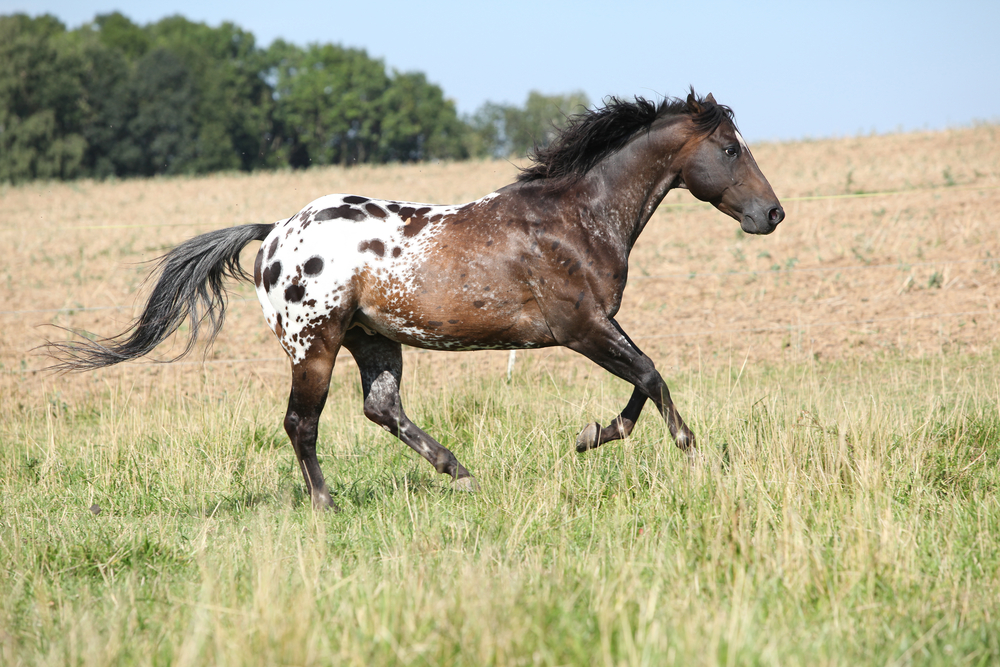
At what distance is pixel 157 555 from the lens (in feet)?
12.9

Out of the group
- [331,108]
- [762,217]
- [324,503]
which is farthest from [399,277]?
[331,108]

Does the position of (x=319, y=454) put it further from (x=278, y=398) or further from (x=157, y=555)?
(x=157, y=555)

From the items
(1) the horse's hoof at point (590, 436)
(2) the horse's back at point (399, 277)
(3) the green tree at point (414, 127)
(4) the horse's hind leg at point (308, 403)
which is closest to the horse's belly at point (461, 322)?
(2) the horse's back at point (399, 277)

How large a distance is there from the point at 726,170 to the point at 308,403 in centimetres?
296

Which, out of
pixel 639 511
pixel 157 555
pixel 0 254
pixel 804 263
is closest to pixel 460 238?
pixel 639 511

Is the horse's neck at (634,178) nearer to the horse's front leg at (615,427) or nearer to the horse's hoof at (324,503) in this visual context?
the horse's front leg at (615,427)

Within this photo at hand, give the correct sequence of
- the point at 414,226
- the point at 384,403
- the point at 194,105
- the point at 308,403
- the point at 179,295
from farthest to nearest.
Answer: the point at 194,105 < the point at 179,295 < the point at 384,403 < the point at 308,403 < the point at 414,226

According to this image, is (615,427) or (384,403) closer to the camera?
(615,427)

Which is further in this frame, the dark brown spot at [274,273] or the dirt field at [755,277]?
the dirt field at [755,277]

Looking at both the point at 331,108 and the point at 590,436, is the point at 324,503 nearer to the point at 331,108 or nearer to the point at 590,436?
the point at 590,436

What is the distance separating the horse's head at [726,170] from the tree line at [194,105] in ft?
104

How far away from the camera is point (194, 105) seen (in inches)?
2306

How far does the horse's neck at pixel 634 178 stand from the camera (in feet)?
16.1

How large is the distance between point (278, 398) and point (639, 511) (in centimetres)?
435
